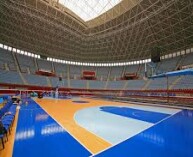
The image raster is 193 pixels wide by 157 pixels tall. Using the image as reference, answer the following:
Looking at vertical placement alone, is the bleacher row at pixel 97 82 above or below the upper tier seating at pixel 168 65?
below

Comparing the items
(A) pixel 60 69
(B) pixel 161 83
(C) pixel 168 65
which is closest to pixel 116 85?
(B) pixel 161 83

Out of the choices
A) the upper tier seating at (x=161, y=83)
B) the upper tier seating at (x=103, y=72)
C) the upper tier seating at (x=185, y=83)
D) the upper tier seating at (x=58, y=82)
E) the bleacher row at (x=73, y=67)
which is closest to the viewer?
the upper tier seating at (x=185, y=83)

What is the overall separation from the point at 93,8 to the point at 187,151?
22.6 metres

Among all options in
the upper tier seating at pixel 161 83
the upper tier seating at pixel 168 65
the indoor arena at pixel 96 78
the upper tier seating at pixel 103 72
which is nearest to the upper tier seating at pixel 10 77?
the indoor arena at pixel 96 78

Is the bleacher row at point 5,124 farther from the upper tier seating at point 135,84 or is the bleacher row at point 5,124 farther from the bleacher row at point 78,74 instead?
the upper tier seating at point 135,84

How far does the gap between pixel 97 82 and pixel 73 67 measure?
932cm

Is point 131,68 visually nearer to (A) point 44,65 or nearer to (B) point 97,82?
(B) point 97,82

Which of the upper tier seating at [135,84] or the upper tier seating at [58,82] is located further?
the upper tier seating at [58,82]

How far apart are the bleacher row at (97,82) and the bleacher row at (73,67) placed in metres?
2.04

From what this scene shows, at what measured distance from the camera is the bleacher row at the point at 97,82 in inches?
1171

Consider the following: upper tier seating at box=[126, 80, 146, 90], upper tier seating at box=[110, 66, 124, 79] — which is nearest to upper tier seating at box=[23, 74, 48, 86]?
upper tier seating at box=[110, 66, 124, 79]

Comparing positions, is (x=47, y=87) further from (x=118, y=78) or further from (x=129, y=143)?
(x=129, y=143)

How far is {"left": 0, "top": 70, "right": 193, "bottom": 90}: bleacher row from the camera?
29.8 metres

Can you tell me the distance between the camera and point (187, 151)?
157 inches
